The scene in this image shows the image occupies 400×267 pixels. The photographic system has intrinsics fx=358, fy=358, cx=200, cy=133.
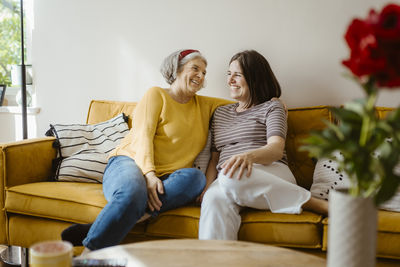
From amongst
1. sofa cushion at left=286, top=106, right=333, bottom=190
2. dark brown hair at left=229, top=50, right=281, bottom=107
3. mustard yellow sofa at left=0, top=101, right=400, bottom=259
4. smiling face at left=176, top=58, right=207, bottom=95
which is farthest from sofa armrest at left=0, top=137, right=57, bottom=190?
sofa cushion at left=286, top=106, right=333, bottom=190

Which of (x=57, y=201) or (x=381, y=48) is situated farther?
(x=57, y=201)

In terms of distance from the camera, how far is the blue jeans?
130 cm

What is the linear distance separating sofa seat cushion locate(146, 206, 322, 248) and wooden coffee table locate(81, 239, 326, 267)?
475 millimetres

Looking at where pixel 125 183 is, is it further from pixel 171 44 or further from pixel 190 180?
pixel 171 44

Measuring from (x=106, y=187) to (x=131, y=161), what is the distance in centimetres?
20

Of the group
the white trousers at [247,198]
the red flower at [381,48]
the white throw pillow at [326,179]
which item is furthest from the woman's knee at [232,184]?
the red flower at [381,48]

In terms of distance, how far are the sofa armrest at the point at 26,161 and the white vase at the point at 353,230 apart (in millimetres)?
1562

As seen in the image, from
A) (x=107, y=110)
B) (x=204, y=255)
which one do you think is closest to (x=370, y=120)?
(x=204, y=255)

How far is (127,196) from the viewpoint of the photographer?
54.6 inches

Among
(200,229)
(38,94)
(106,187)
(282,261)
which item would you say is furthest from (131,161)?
(38,94)

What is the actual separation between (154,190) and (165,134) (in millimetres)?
382

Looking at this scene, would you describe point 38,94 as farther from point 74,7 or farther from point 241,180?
point 241,180

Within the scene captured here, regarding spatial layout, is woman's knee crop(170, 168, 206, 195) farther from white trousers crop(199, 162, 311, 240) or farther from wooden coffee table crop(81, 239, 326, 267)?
wooden coffee table crop(81, 239, 326, 267)

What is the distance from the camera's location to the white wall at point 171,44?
2.14 metres
